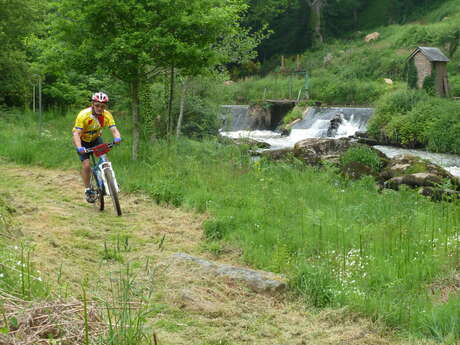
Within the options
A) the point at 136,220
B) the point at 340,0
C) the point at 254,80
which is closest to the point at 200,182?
the point at 136,220

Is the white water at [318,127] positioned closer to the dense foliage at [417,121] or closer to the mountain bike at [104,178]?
the dense foliage at [417,121]

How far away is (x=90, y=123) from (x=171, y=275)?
4132mm

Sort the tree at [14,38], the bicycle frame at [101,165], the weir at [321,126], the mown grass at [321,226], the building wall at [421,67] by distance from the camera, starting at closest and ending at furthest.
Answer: the mown grass at [321,226]
the bicycle frame at [101,165]
the tree at [14,38]
the weir at [321,126]
the building wall at [421,67]

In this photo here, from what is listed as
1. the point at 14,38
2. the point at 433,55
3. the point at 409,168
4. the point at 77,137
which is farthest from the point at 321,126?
the point at 77,137

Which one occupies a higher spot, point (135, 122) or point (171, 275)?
point (135, 122)

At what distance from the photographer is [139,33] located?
457 inches

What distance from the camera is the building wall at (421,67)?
28.9 m

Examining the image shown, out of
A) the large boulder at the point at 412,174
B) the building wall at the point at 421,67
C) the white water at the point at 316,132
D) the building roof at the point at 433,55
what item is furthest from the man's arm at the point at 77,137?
the building roof at the point at 433,55

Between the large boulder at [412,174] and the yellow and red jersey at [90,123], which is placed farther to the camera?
the large boulder at [412,174]

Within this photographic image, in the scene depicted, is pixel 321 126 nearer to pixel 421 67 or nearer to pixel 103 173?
pixel 421 67

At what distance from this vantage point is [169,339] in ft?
13.4

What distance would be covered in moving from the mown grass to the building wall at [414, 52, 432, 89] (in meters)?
17.8

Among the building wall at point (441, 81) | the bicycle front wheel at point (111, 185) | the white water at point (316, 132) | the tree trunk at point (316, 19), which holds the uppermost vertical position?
the tree trunk at point (316, 19)

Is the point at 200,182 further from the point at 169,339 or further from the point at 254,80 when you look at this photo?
the point at 254,80
